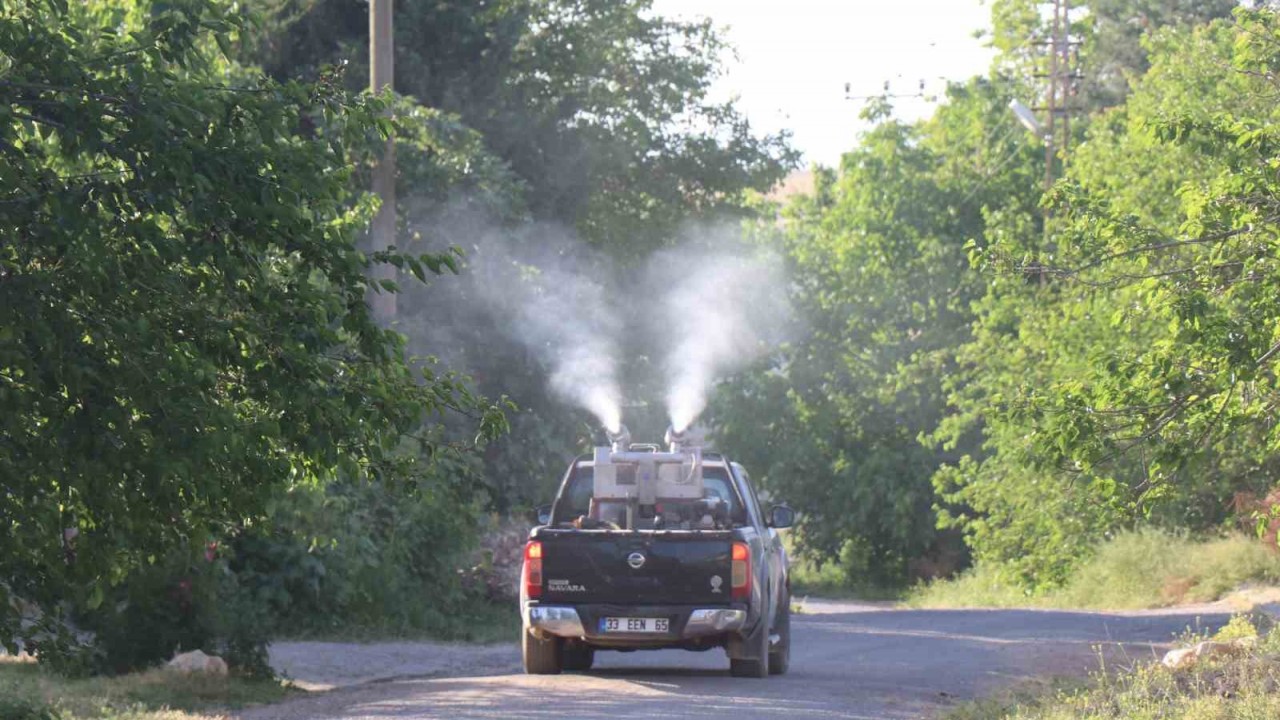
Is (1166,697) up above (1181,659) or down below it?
below

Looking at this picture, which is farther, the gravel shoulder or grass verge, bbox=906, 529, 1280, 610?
grass verge, bbox=906, 529, 1280, 610

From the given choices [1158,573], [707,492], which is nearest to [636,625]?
[707,492]

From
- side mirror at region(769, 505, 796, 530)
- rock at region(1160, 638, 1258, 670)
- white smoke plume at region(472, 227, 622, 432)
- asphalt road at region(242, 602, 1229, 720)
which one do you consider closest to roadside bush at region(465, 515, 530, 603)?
white smoke plume at region(472, 227, 622, 432)

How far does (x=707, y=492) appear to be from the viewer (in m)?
16.1

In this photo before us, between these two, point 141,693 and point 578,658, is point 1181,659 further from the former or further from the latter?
point 141,693

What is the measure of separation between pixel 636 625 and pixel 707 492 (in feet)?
6.80

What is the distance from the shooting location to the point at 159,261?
7.71 metres

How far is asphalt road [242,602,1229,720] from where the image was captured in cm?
1287

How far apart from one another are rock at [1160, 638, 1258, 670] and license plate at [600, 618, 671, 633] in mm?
3917

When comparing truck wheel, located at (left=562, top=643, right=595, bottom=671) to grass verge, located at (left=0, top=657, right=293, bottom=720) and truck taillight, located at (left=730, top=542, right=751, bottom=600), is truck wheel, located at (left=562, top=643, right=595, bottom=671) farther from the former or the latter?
grass verge, located at (left=0, top=657, right=293, bottom=720)

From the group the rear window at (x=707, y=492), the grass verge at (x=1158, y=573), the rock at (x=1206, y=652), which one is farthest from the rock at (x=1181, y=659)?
the grass verge at (x=1158, y=573)

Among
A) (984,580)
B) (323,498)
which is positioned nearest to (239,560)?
(323,498)

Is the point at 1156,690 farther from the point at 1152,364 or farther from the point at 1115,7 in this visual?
the point at 1115,7

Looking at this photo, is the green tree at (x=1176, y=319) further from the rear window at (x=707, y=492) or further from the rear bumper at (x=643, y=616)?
the rear window at (x=707, y=492)
